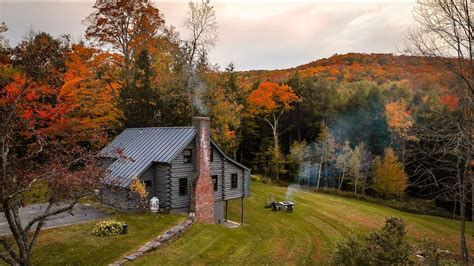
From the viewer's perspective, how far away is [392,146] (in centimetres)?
4594

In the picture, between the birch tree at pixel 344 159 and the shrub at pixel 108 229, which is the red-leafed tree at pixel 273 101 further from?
the shrub at pixel 108 229

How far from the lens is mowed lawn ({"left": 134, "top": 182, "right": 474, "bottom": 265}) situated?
16.7 meters

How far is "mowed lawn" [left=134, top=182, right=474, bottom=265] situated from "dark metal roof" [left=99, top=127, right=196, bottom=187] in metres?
4.91

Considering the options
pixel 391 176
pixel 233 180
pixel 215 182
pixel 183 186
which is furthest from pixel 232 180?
pixel 391 176

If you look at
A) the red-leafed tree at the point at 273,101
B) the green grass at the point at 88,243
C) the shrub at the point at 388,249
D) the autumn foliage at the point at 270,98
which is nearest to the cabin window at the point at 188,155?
the green grass at the point at 88,243

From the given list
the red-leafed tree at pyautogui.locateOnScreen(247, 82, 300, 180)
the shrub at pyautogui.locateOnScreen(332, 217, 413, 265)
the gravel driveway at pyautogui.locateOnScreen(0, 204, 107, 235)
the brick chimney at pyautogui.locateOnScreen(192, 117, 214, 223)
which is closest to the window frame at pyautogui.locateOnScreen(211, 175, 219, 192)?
the brick chimney at pyautogui.locateOnScreen(192, 117, 214, 223)

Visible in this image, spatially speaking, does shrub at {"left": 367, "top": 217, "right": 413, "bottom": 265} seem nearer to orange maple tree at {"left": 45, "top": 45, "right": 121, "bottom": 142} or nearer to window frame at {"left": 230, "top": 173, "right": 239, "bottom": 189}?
window frame at {"left": 230, "top": 173, "right": 239, "bottom": 189}

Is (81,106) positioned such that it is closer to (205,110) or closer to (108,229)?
(205,110)

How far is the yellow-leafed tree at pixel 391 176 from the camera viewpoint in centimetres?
3891

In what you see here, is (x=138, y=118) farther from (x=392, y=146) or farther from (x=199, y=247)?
(x=392, y=146)

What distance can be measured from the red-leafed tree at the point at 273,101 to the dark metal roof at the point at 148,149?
78.9ft

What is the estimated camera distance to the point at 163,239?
16.8m

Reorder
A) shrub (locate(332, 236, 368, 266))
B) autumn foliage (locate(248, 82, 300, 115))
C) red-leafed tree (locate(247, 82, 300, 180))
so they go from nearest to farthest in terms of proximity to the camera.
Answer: shrub (locate(332, 236, 368, 266)) → red-leafed tree (locate(247, 82, 300, 180)) → autumn foliage (locate(248, 82, 300, 115))

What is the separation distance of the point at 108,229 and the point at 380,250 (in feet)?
39.4
